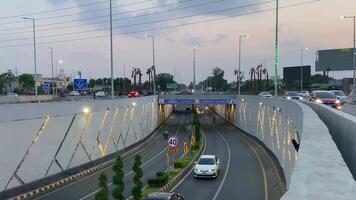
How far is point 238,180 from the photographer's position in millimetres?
36031

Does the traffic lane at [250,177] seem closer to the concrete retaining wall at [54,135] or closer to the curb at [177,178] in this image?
the curb at [177,178]

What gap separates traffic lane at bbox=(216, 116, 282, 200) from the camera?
3074cm

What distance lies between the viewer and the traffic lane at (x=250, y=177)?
30.7 m

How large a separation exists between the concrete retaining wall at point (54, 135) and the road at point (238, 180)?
9.03 meters

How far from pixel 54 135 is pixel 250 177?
15.6 m

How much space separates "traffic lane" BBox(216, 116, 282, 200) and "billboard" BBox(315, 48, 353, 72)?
257ft

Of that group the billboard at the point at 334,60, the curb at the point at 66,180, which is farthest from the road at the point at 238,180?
the billboard at the point at 334,60

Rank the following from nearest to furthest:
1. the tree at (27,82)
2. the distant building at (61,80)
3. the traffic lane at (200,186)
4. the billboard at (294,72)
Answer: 1. the traffic lane at (200,186)
2. the distant building at (61,80)
3. the tree at (27,82)
4. the billboard at (294,72)

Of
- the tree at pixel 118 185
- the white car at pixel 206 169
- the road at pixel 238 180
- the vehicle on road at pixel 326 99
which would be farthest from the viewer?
the vehicle on road at pixel 326 99

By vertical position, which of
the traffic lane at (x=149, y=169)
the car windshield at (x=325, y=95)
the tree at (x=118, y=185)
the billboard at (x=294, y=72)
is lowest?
the traffic lane at (x=149, y=169)

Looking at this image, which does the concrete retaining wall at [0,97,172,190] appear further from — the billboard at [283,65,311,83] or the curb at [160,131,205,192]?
the billboard at [283,65,311,83]

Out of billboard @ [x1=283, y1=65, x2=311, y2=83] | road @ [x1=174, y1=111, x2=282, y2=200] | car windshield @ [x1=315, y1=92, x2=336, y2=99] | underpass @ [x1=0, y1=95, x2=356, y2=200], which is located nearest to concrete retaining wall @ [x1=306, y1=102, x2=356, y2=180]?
underpass @ [x1=0, y1=95, x2=356, y2=200]

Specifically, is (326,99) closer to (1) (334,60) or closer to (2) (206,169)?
(2) (206,169)

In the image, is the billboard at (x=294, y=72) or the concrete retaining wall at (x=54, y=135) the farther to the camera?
the billboard at (x=294, y=72)
